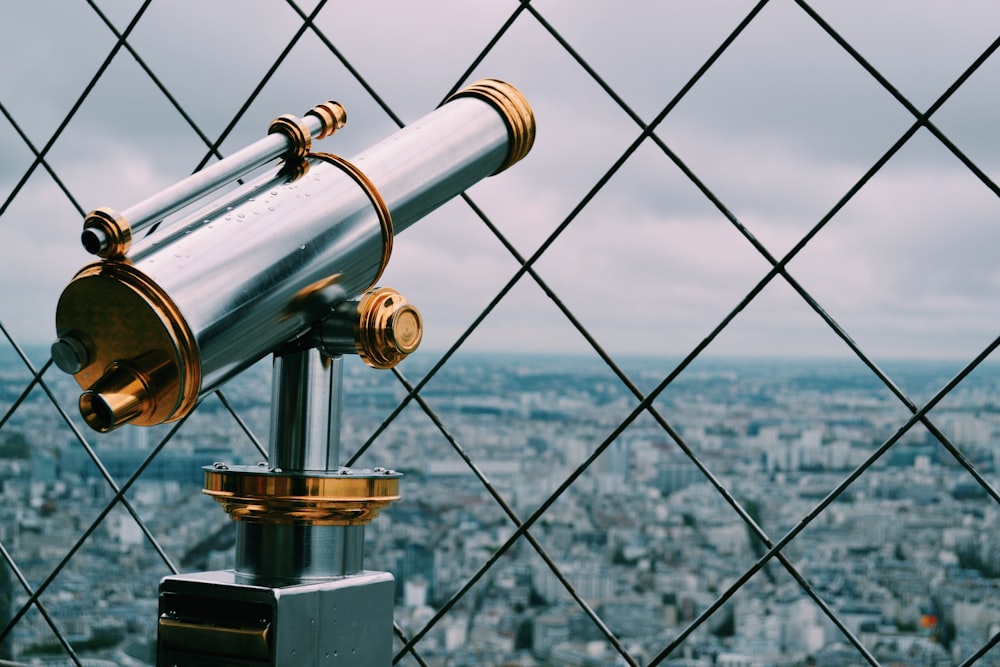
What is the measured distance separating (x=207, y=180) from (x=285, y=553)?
1.05 feet

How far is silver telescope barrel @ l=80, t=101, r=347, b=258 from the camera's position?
2.76ft

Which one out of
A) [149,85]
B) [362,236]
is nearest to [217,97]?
[149,85]

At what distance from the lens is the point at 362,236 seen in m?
0.99

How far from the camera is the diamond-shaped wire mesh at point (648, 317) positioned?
1374mm

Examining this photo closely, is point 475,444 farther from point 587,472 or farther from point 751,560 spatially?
point 751,560

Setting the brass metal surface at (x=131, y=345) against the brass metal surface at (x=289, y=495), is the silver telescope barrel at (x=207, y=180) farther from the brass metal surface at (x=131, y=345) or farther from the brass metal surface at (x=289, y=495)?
the brass metal surface at (x=289, y=495)

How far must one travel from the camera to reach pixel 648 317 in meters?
1.64

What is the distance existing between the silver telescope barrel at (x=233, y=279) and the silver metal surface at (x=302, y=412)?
3 centimetres

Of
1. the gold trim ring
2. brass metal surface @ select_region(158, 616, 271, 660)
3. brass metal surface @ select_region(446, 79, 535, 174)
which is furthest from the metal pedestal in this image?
brass metal surface @ select_region(446, 79, 535, 174)

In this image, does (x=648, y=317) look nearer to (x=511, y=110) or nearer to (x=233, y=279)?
(x=511, y=110)

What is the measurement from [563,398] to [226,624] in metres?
0.89

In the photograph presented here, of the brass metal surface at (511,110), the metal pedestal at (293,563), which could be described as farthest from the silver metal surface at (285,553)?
the brass metal surface at (511,110)

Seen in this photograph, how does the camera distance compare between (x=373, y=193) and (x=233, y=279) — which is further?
(x=373, y=193)

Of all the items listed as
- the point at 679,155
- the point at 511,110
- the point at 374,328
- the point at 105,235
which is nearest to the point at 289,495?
the point at 374,328
